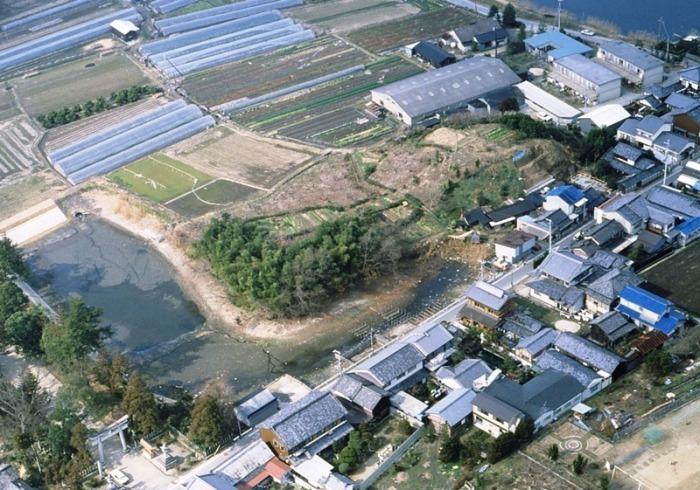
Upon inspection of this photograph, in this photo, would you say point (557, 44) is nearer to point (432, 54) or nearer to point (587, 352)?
point (432, 54)

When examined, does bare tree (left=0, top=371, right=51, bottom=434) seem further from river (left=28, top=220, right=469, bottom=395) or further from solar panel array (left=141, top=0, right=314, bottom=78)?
solar panel array (left=141, top=0, right=314, bottom=78)

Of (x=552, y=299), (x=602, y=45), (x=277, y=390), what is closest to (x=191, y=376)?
(x=277, y=390)

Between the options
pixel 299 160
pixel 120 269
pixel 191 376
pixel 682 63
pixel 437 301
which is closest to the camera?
pixel 191 376

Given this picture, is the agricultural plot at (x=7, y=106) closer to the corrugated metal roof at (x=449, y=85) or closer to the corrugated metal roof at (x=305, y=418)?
the corrugated metal roof at (x=449, y=85)

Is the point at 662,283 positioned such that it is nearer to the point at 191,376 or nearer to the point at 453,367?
the point at 453,367

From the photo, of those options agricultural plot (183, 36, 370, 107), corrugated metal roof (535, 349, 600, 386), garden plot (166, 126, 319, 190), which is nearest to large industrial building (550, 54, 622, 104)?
agricultural plot (183, 36, 370, 107)

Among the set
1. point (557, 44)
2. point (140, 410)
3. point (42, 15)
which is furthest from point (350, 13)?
point (140, 410)

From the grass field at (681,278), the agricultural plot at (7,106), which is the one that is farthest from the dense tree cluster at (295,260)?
the agricultural plot at (7,106)
